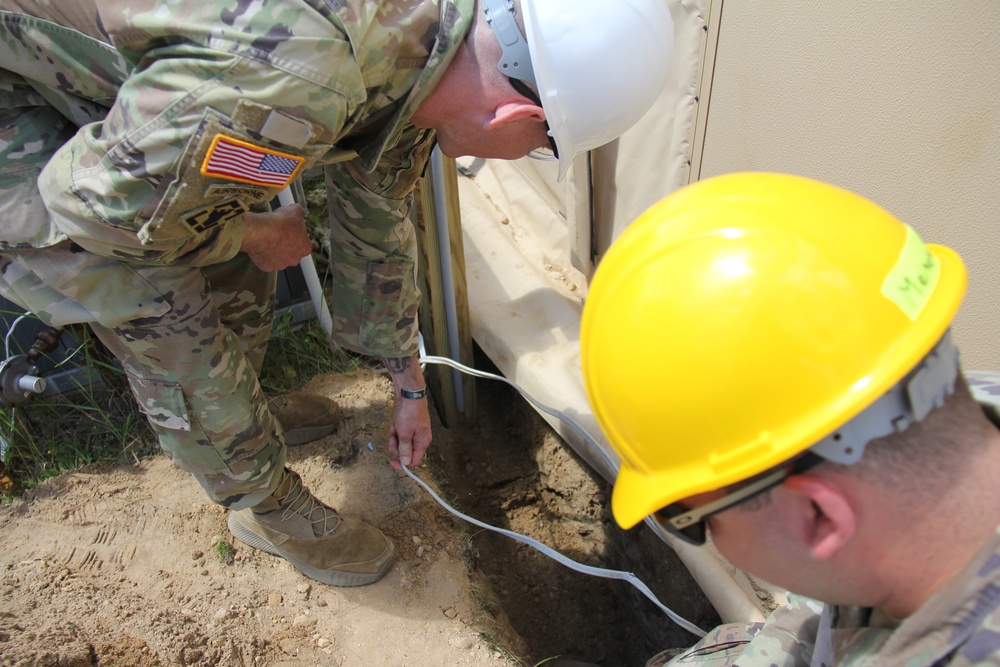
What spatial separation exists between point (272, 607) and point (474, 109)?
166cm

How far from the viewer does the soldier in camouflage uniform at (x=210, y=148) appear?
121 centimetres

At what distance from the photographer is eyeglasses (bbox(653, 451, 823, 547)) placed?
0.90 meters

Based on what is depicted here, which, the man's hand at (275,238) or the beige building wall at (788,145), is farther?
the man's hand at (275,238)

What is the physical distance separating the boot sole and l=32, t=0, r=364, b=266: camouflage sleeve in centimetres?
118

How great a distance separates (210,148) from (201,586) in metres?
1.56

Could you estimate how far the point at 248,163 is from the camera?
4.30 ft

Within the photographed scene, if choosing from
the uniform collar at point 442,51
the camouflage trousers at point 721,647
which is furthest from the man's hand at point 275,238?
the camouflage trousers at point 721,647

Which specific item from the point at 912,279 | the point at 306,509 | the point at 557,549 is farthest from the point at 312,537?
the point at 912,279

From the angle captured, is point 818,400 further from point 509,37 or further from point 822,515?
point 509,37

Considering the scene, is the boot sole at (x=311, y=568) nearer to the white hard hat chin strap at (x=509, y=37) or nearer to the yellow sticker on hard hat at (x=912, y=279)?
the white hard hat chin strap at (x=509, y=37)

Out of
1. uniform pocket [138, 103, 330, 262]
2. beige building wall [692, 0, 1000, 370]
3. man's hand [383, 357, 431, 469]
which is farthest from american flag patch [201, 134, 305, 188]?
beige building wall [692, 0, 1000, 370]

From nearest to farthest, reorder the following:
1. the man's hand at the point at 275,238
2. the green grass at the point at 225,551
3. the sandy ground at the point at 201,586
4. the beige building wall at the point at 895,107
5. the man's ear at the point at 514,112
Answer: the beige building wall at the point at 895,107
the man's ear at the point at 514,112
the man's hand at the point at 275,238
the sandy ground at the point at 201,586
the green grass at the point at 225,551

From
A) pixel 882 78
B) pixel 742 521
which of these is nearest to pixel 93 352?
pixel 742 521

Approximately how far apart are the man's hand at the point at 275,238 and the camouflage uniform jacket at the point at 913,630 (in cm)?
149
